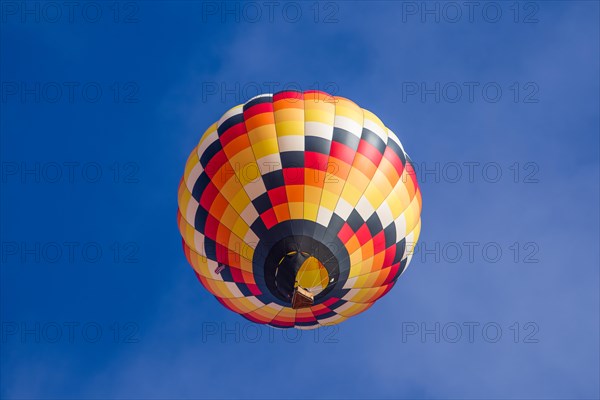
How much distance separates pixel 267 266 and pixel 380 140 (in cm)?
315

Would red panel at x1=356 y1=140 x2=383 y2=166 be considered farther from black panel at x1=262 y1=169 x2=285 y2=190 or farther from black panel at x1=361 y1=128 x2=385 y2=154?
black panel at x1=262 y1=169 x2=285 y2=190

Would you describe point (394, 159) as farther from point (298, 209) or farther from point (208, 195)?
point (208, 195)

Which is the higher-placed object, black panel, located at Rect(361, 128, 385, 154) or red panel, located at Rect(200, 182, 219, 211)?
black panel, located at Rect(361, 128, 385, 154)

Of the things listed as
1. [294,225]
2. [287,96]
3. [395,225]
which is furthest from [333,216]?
[287,96]

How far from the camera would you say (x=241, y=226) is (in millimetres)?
11945

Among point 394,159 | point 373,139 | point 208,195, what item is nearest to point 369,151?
point 373,139

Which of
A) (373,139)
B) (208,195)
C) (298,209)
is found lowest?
(298,209)

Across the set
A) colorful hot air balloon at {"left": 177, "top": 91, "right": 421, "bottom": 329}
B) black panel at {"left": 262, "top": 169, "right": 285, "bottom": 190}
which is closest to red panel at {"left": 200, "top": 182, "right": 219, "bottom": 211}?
colorful hot air balloon at {"left": 177, "top": 91, "right": 421, "bottom": 329}

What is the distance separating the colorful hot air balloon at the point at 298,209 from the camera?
1161 cm

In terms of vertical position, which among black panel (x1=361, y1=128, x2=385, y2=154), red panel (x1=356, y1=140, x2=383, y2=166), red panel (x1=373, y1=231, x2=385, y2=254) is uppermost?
black panel (x1=361, y1=128, x2=385, y2=154)

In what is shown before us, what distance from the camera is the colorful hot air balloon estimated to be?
1161cm

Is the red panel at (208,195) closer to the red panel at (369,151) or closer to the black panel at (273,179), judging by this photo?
the black panel at (273,179)

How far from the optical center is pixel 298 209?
11617 mm

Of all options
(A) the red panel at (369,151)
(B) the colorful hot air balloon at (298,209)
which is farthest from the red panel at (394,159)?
(A) the red panel at (369,151)
